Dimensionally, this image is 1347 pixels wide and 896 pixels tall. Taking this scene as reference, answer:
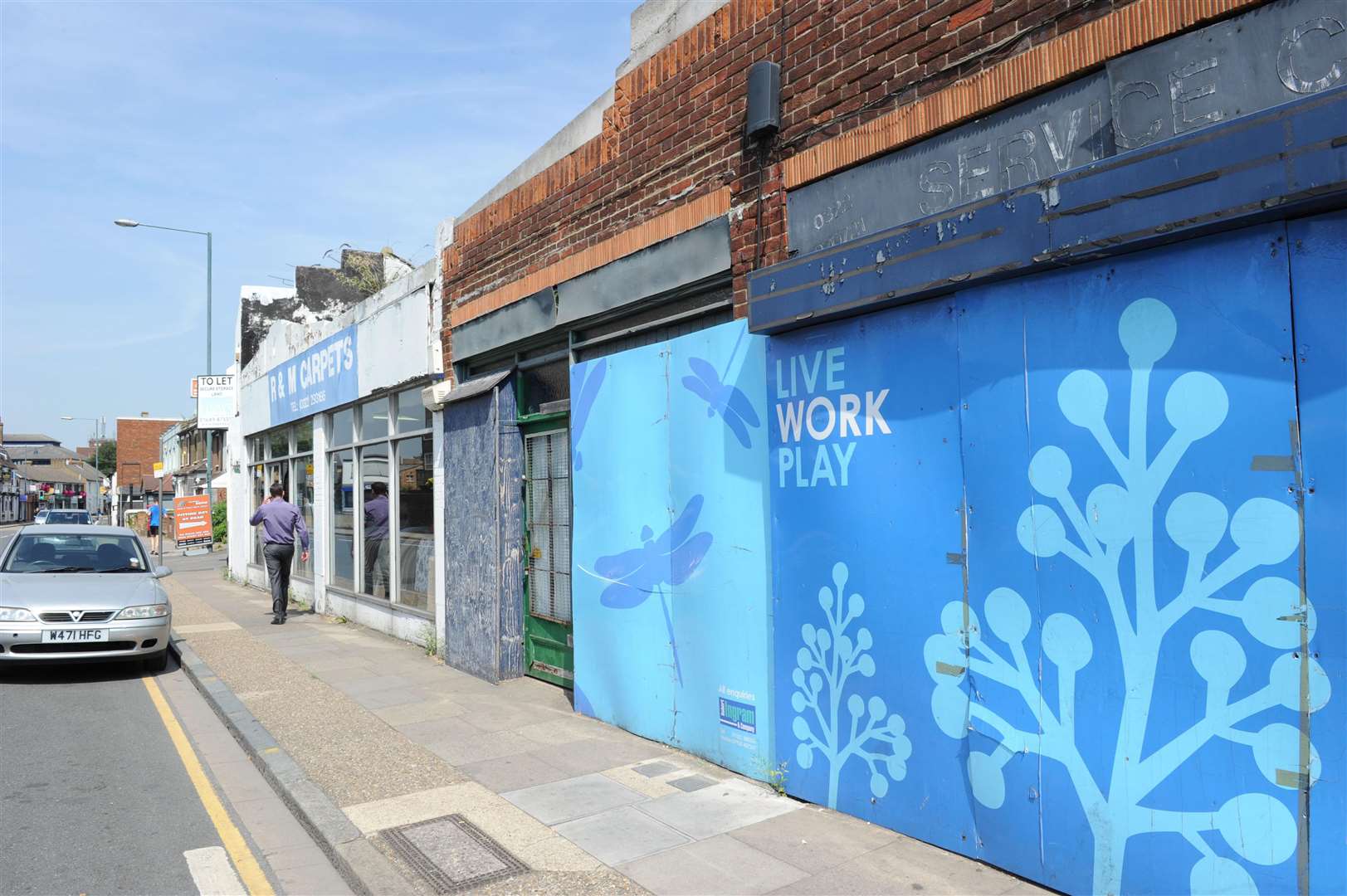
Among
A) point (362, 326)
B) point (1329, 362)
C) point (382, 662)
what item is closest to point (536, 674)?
point (382, 662)

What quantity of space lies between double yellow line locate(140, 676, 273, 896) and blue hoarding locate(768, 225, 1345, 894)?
2.92m

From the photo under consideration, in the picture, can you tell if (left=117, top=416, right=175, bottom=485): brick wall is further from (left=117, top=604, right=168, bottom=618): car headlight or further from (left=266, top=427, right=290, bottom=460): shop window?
(left=117, top=604, right=168, bottom=618): car headlight

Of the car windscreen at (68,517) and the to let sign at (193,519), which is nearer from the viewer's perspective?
the to let sign at (193,519)

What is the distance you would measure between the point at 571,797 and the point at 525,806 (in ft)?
0.94

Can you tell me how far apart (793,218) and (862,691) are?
2784 mm

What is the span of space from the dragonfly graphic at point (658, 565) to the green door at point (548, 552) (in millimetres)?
1206

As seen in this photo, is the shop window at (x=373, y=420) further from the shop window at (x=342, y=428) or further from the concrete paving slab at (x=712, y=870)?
the concrete paving slab at (x=712, y=870)

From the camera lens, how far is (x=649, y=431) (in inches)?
258

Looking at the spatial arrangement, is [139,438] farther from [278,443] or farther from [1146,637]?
[1146,637]

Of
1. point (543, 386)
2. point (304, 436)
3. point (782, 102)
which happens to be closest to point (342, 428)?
point (304, 436)

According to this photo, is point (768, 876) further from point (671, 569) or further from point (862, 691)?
point (671, 569)

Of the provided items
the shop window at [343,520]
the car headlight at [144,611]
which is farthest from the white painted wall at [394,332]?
the car headlight at [144,611]

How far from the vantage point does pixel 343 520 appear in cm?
1354

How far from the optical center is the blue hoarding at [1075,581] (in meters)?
3.28
